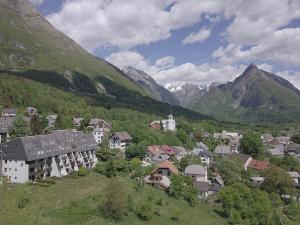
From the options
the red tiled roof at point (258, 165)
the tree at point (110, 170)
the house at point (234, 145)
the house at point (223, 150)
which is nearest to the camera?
the tree at point (110, 170)

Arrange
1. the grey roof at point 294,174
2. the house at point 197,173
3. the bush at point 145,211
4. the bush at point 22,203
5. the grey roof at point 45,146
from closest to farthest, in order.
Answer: the bush at point 22,203 → the bush at point 145,211 → the grey roof at point 45,146 → the house at point 197,173 → the grey roof at point 294,174

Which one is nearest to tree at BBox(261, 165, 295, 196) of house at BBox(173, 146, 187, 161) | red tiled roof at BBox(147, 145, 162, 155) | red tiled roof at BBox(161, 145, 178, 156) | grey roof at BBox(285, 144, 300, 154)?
house at BBox(173, 146, 187, 161)

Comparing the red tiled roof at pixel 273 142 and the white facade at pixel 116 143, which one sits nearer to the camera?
the white facade at pixel 116 143

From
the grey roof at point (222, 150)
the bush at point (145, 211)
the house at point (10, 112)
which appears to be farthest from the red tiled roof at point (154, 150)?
the house at point (10, 112)

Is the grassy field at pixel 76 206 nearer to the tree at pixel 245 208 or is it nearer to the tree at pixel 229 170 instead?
the tree at pixel 245 208

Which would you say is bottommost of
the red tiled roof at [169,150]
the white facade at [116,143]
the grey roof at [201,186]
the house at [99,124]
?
the grey roof at [201,186]

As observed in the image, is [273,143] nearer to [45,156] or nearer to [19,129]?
[19,129]

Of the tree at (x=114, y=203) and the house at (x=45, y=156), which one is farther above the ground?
the house at (x=45, y=156)

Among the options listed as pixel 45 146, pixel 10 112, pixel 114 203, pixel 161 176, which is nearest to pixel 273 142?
pixel 161 176
